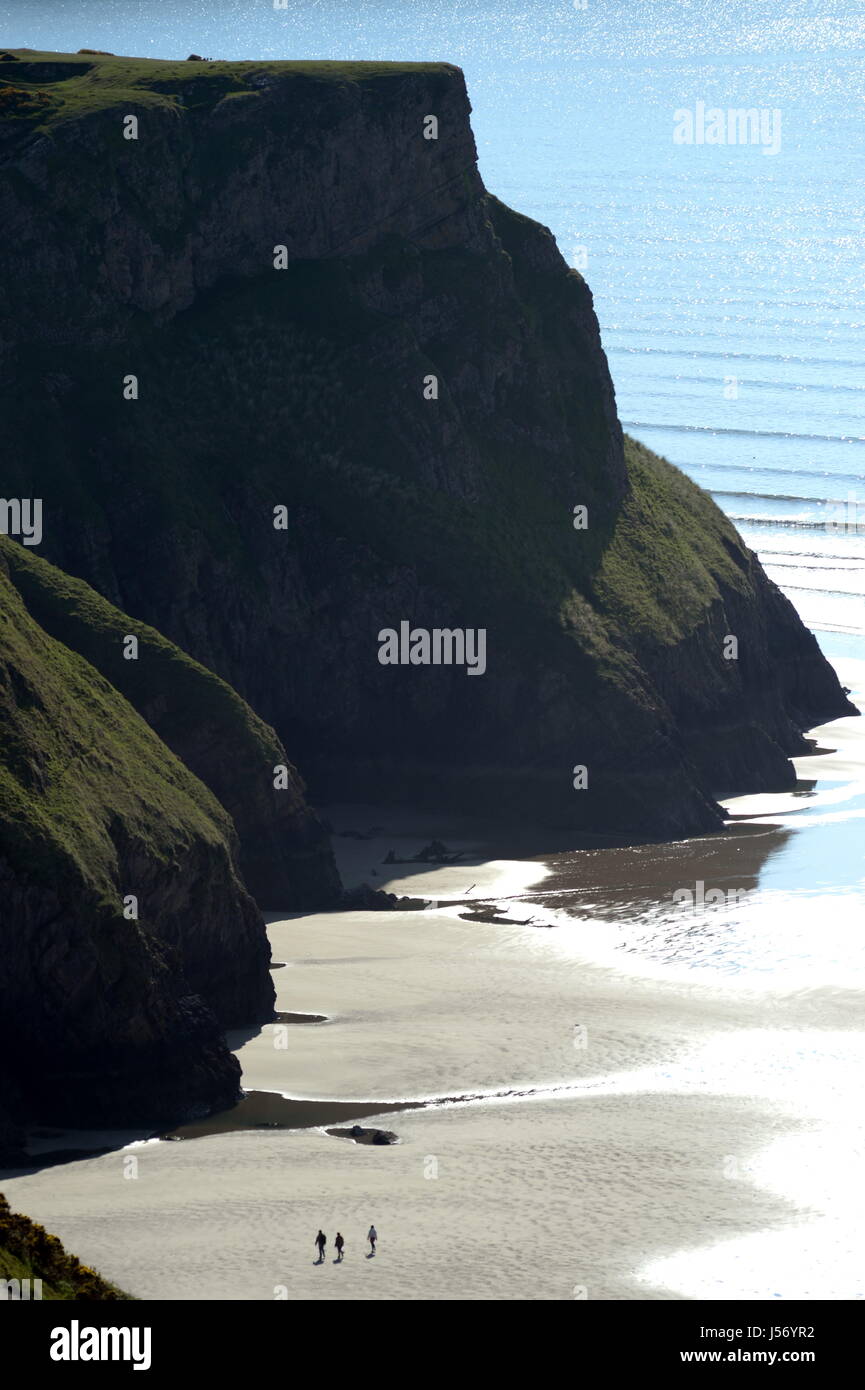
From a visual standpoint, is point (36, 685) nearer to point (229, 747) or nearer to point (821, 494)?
point (229, 747)

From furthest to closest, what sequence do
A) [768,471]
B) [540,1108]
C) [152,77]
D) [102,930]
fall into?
1. [768,471]
2. [152,77]
3. [540,1108]
4. [102,930]

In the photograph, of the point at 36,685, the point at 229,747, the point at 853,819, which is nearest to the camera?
the point at 36,685

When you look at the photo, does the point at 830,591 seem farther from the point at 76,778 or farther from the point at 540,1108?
the point at 76,778

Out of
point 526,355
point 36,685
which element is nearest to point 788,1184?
point 36,685

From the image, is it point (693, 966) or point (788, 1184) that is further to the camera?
point (693, 966)

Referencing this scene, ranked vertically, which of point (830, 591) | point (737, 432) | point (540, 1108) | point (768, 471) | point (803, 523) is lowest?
point (540, 1108)

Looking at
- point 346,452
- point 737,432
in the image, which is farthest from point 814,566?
point 346,452

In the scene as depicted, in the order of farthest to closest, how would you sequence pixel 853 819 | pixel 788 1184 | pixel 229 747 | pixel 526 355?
1. pixel 526 355
2. pixel 853 819
3. pixel 229 747
4. pixel 788 1184
